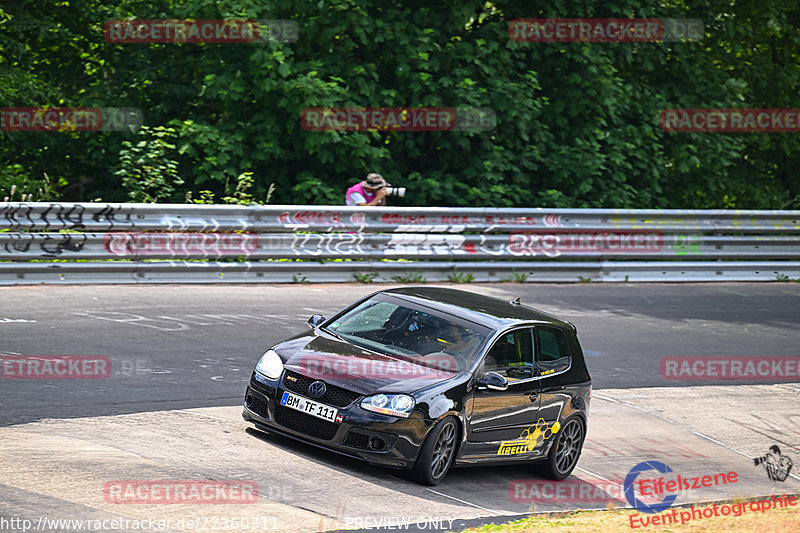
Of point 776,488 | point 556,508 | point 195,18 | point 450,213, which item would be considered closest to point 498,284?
point 450,213

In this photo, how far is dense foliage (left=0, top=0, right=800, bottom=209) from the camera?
18.5 m

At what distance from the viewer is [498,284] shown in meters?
18.2

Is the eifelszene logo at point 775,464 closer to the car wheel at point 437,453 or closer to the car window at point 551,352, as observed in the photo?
the car window at point 551,352

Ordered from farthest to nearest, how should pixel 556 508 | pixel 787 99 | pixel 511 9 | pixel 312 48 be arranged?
pixel 787 99 → pixel 511 9 → pixel 312 48 → pixel 556 508

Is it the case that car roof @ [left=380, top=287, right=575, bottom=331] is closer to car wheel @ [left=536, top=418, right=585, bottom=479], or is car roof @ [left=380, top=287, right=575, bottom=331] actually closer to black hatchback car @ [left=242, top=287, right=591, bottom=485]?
black hatchback car @ [left=242, top=287, right=591, bottom=485]

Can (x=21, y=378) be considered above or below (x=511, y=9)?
below

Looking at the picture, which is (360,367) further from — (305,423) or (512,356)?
(512,356)

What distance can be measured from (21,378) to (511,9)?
558 inches

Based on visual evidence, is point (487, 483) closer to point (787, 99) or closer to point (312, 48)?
point (312, 48)

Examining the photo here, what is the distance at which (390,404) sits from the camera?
26.6ft

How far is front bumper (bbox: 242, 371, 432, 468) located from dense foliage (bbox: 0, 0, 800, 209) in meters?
9.61

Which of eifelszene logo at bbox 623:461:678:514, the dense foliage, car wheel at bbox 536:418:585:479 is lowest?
eifelszene logo at bbox 623:461:678:514

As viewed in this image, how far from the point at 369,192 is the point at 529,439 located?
933 cm

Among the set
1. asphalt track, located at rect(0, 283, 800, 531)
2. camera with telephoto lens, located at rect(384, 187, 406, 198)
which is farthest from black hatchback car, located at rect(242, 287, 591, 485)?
camera with telephoto lens, located at rect(384, 187, 406, 198)
